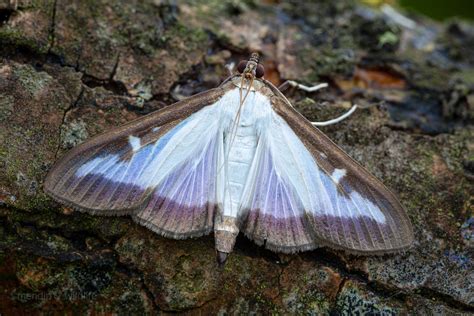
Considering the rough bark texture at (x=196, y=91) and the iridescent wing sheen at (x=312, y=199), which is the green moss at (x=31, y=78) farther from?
the iridescent wing sheen at (x=312, y=199)

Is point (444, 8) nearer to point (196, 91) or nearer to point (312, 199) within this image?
point (196, 91)

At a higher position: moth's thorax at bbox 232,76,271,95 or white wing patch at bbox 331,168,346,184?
moth's thorax at bbox 232,76,271,95

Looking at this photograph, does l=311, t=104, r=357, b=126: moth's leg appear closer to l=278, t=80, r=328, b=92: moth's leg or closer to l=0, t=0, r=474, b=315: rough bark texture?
l=0, t=0, r=474, b=315: rough bark texture

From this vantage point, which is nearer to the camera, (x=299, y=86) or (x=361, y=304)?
(x=361, y=304)

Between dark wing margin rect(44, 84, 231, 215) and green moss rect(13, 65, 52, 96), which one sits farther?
green moss rect(13, 65, 52, 96)

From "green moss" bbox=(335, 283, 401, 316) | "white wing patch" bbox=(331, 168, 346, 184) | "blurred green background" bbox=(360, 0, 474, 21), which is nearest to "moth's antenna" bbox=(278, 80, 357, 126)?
"white wing patch" bbox=(331, 168, 346, 184)

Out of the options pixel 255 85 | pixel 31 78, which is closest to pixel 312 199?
pixel 255 85

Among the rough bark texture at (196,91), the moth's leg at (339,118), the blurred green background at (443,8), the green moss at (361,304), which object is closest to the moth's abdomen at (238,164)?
the rough bark texture at (196,91)

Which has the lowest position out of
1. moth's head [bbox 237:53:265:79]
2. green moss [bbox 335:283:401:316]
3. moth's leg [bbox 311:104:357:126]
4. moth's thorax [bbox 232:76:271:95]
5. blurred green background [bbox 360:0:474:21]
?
green moss [bbox 335:283:401:316]
